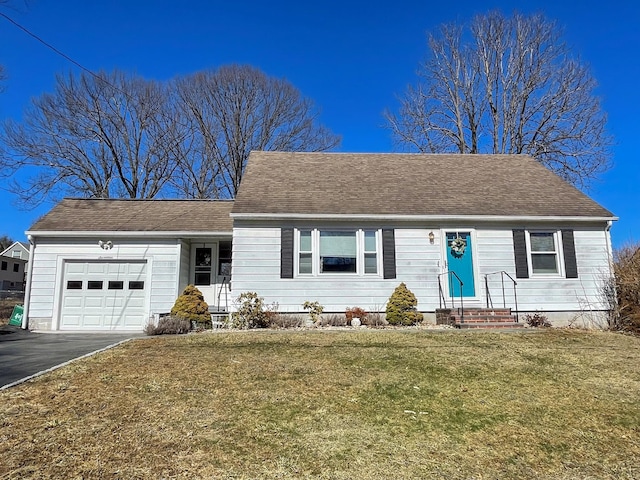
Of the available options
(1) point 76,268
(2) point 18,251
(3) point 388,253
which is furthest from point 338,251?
(2) point 18,251

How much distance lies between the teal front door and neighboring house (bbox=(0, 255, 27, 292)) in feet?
138

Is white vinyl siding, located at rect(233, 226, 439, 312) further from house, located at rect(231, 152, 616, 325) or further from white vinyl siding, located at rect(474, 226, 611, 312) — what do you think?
white vinyl siding, located at rect(474, 226, 611, 312)

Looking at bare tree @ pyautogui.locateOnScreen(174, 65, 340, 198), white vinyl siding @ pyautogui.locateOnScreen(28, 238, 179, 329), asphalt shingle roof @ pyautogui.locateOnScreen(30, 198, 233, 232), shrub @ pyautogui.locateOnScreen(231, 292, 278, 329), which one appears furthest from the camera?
bare tree @ pyautogui.locateOnScreen(174, 65, 340, 198)

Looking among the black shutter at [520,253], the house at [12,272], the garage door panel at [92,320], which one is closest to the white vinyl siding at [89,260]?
the garage door panel at [92,320]

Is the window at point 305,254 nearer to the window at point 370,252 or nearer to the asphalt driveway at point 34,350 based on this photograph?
the window at point 370,252

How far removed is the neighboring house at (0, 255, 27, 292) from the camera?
40375 millimetres

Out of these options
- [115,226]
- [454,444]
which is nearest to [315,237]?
[115,226]

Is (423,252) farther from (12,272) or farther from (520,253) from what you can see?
(12,272)

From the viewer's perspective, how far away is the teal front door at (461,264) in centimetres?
1157

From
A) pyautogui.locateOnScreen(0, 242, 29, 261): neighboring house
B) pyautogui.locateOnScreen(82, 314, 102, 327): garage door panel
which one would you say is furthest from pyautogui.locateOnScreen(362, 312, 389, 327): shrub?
pyautogui.locateOnScreen(0, 242, 29, 261): neighboring house

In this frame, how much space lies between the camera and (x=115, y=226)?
12.6m

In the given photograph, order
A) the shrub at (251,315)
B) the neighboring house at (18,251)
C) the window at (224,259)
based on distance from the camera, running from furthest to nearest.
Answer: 1. the neighboring house at (18,251)
2. the window at (224,259)
3. the shrub at (251,315)

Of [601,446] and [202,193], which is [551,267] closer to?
[601,446]

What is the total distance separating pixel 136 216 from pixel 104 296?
108 inches
